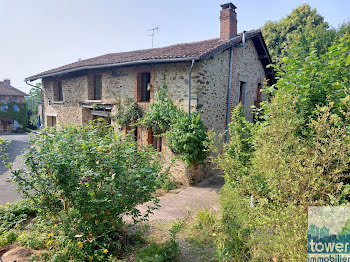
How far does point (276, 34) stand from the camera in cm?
2239

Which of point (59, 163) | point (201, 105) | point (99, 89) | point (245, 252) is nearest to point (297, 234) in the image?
point (245, 252)

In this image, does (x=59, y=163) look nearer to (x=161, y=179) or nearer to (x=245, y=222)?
(x=161, y=179)

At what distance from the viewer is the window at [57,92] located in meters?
13.7

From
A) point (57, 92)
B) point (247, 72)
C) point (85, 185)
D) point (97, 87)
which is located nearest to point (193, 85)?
point (247, 72)

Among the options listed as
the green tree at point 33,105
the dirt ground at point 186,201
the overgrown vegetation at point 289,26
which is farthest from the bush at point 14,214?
the overgrown vegetation at point 289,26

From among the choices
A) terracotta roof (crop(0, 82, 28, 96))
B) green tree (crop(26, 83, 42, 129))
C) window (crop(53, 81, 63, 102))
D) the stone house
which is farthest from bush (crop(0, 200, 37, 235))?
terracotta roof (crop(0, 82, 28, 96))

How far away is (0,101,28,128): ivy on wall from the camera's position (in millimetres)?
27928

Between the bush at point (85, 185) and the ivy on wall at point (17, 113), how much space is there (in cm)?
3111

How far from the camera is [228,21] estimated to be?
29.7 ft

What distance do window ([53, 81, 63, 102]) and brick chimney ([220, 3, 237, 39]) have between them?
10.2 metres

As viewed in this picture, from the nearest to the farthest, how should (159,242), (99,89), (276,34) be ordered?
1. (159,242)
2. (99,89)
3. (276,34)

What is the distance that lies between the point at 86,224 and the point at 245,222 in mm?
2474

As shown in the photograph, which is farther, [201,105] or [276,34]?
[276,34]

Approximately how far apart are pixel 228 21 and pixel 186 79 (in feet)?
12.2
